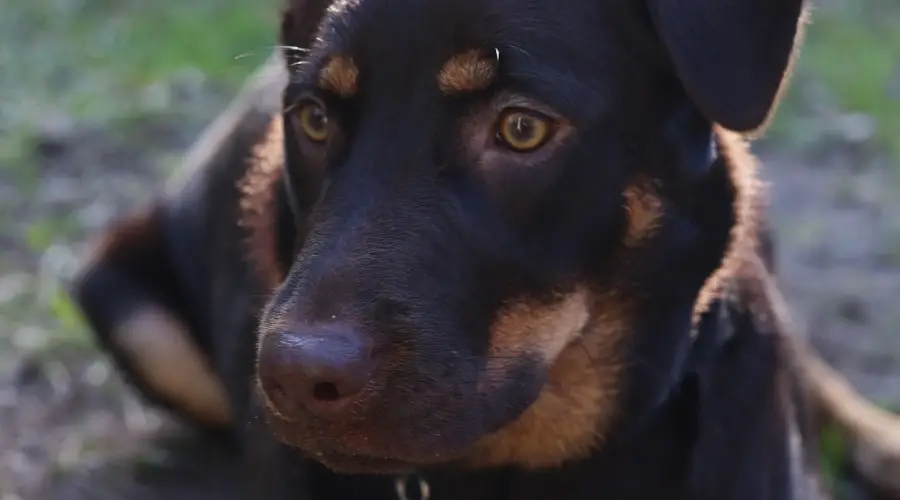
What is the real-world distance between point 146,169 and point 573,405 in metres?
3.14

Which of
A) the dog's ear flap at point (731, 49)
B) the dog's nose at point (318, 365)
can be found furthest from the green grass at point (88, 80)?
the dog's ear flap at point (731, 49)

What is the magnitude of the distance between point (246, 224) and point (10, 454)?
1.11 meters

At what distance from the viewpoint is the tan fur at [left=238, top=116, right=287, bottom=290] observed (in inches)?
103

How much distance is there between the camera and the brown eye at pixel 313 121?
2.19m

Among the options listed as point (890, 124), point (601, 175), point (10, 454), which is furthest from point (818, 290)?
point (10, 454)

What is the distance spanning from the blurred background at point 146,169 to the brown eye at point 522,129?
3.57 feet

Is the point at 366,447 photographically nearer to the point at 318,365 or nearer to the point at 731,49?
the point at 318,365

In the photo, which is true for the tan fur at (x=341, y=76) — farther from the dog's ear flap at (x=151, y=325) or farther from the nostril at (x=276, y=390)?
the dog's ear flap at (x=151, y=325)

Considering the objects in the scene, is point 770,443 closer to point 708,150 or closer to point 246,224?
point 708,150

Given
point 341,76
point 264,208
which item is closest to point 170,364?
point 264,208

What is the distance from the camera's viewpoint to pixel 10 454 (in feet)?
11.1

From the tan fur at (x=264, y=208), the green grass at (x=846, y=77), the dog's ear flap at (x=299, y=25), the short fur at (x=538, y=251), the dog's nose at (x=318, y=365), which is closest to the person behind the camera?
the dog's nose at (x=318, y=365)

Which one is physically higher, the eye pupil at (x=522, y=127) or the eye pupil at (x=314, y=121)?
the eye pupil at (x=522, y=127)

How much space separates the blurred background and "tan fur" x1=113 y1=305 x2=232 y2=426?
0.21 meters
